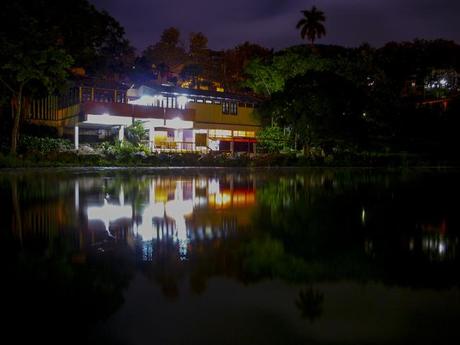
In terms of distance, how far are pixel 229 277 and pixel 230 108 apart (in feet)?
148

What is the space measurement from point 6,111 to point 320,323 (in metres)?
43.1

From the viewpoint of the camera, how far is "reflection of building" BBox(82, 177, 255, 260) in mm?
8453

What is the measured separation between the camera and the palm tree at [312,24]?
75.4 m

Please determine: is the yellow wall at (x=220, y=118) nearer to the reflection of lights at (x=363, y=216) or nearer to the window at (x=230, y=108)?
the window at (x=230, y=108)

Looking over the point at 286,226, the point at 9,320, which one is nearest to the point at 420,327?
the point at 9,320

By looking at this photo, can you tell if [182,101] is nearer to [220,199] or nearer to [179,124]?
[179,124]

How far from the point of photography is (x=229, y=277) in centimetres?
594

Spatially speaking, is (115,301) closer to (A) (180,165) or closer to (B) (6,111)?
(A) (180,165)

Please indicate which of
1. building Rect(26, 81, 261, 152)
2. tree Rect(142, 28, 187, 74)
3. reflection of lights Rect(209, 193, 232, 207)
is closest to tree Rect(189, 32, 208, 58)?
tree Rect(142, 28, 187, 74)

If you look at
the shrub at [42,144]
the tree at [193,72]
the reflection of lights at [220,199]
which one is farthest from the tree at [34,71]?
the tree at [193,72]

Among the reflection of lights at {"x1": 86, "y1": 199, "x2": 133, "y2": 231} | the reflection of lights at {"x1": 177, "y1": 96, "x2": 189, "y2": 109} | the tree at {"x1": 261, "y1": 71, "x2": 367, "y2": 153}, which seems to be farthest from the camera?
the reflection of lights at {"x1": 177, "y1": 96, "x2": 189, "y2": 109}

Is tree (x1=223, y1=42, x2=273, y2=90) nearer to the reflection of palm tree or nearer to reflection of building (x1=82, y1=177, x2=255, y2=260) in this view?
reflection of building (x1=82, y1=177, x2=255, y2=260)

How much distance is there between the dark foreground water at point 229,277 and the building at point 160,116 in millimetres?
31250

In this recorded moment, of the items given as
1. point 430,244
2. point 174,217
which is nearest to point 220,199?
point 174,217
